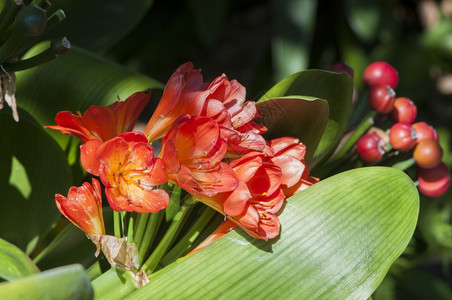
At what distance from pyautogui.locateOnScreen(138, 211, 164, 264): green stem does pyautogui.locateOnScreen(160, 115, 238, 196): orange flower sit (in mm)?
48

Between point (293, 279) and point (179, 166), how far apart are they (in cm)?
13

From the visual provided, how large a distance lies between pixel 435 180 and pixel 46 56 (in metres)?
0.44

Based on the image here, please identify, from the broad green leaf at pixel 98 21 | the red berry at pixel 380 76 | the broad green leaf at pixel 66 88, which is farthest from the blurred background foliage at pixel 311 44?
the red berry at pixel 380 76

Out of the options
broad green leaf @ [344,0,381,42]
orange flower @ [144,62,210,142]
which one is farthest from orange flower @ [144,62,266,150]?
broad green leaf @ [344,0,381,42]

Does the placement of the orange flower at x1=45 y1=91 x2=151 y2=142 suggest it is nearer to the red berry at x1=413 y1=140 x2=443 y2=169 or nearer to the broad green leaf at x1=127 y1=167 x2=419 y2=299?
the broad green leaf at x1=127 y1=167 x2=419 y2=299

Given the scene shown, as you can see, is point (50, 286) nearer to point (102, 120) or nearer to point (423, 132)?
point (102, 120)

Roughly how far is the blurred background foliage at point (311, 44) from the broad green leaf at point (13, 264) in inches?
18.1

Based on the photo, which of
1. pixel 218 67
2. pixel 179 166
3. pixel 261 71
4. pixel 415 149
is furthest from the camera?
pixel 218 67

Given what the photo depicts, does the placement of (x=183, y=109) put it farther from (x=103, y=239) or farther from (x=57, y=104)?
(x=57, y=104)

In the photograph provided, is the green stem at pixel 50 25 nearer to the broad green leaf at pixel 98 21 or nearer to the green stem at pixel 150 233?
the green stem at pixel 150 233

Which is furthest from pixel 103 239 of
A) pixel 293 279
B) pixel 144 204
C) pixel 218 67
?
pixel 218 67

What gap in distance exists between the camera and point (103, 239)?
0.45 meters

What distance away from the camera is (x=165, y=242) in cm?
47

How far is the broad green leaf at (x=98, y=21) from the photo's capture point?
92cm
